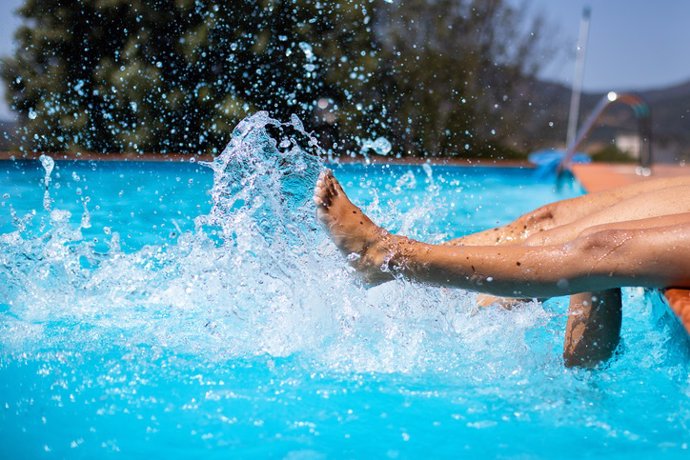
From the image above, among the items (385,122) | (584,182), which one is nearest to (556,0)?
(385,122)

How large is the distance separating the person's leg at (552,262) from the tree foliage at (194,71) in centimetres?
378

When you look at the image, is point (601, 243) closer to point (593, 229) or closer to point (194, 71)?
point (593, 229)

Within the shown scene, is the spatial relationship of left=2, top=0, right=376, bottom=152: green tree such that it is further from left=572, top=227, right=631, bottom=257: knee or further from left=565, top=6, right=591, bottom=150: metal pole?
left=572, top=227, right=631, bottom=257: knee

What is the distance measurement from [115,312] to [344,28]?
17.1ft

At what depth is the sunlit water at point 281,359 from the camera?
5.55 feet

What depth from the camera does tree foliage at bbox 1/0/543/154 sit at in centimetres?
597

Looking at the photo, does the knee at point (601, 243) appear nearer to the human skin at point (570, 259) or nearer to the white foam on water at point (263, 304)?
the human skin at point (570, 259)

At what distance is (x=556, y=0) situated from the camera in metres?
9.77

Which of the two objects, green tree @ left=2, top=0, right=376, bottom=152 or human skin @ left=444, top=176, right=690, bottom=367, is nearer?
human skin @ left=444, top=176, right=690, bottom=367

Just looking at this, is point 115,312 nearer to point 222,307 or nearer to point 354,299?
point 222,307

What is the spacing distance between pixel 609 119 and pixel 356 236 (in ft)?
32.6

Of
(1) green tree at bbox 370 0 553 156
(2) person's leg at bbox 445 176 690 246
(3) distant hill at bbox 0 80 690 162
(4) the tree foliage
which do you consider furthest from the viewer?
(3) distant hill at bbox 0 80 690 162

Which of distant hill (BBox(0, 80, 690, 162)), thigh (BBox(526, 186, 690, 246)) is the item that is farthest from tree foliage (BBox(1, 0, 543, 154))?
Result: thigh (BBox(526, 186, 690, 246))

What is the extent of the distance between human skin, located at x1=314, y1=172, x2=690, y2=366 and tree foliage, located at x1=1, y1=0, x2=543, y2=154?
3643mm
